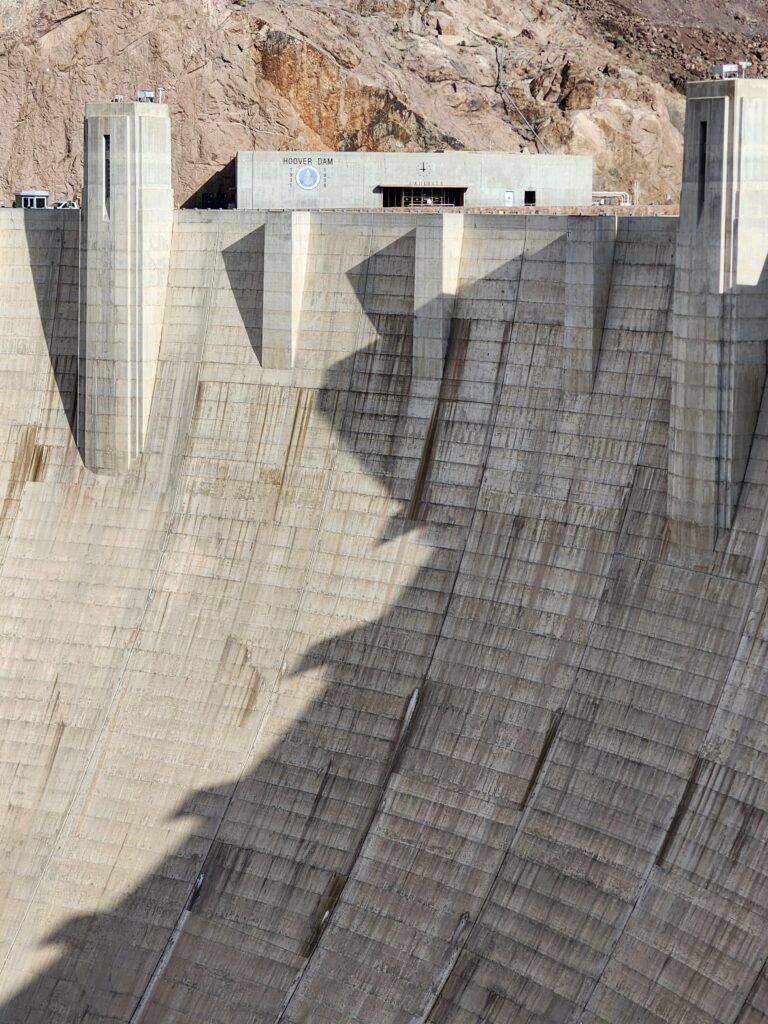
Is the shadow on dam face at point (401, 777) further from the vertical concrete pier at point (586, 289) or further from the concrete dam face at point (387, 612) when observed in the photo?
the vertical concrete pier at point (586, 289)

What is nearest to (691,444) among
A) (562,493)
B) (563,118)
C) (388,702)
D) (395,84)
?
(562,493)

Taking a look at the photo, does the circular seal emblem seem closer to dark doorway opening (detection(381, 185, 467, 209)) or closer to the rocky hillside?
dark doorway opening (detection(381, 185, 467, 209))

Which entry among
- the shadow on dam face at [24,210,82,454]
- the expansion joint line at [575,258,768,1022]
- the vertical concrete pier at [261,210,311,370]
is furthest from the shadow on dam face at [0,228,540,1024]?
the shadow on dam face at [24,210,82,454]

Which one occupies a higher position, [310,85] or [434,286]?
[310,85]

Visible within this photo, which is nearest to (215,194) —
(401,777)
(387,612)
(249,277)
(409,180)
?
(409,180)

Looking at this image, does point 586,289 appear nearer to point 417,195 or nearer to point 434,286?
point 434,286

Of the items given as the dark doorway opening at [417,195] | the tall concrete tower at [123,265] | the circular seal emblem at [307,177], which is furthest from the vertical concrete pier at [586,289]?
the circular seal emblem at [307,177]
